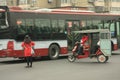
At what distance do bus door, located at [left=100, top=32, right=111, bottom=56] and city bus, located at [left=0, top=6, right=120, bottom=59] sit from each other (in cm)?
388

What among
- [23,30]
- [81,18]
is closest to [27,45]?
[23,30]

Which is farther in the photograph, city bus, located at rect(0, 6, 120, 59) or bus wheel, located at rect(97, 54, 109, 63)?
city bus, located at rect(0, 6, 120, 59)

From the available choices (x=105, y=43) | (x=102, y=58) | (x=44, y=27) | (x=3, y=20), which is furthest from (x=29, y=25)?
(x=102, y=58)

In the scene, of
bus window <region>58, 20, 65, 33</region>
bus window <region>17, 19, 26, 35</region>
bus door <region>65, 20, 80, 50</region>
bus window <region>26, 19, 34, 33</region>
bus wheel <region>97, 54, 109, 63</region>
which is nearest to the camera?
bus wheel <region>97, 54, 109, 63</region>

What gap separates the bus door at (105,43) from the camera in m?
21.5

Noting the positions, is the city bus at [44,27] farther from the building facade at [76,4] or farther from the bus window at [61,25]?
the building facade at [76,4]

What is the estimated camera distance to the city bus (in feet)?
73.3

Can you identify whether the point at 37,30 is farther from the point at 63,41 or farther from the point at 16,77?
the point at 16,77

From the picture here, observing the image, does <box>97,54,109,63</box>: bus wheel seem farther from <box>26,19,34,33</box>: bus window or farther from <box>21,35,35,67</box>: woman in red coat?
<box>26,19,34,33</box>: bus window

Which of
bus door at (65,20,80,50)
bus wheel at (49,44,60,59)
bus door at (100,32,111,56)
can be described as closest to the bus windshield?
bus wheel at (49,44,60,59)

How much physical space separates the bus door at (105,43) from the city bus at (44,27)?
3876 mm

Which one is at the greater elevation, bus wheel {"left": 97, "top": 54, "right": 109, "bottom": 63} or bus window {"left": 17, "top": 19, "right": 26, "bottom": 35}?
bus window {"left": 17, "top": 19, "right": 26, "bottom": 35}

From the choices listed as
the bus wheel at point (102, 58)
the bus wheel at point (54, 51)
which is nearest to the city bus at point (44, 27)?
the bus wheel at point (54, 51)

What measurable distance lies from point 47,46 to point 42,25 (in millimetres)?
1305
